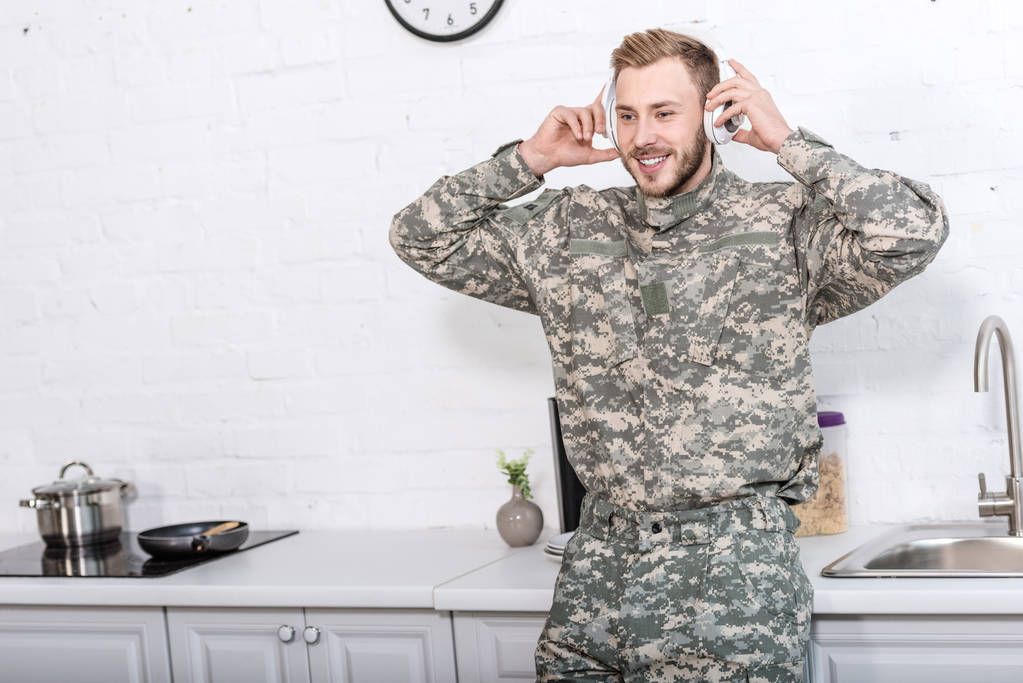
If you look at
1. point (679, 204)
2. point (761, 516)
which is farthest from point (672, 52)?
point (761, 516)

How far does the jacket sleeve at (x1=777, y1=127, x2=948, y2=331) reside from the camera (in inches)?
70.8

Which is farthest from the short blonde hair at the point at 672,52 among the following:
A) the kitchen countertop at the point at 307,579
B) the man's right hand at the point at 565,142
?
the kitchen countertop at the point at 307,579

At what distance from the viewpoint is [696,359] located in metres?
1.96

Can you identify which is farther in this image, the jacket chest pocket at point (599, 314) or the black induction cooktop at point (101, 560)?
the black induction cooktop at point (101, 560)

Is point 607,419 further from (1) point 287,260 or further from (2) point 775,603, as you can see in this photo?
(1) point 287,260

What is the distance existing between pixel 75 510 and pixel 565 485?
124 cm

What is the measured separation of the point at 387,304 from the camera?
2902 millimetres

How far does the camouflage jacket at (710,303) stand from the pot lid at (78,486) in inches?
50.1

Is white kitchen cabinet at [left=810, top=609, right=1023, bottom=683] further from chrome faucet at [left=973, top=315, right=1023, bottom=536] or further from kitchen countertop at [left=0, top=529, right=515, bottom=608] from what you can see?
kitchen countertop at [left=0, top=529, right=515, bottom=608]

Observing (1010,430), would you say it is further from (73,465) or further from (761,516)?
(73,465)

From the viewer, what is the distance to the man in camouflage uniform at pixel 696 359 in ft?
6.11

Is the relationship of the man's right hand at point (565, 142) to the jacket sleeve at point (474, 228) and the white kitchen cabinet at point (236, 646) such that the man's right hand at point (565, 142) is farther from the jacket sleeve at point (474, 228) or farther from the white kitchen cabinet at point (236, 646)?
the white kitchen cabinet at point (236, 646)

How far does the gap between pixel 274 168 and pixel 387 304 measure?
461 millimetres

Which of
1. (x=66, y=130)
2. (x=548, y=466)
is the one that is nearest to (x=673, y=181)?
(x=548, y=466)
